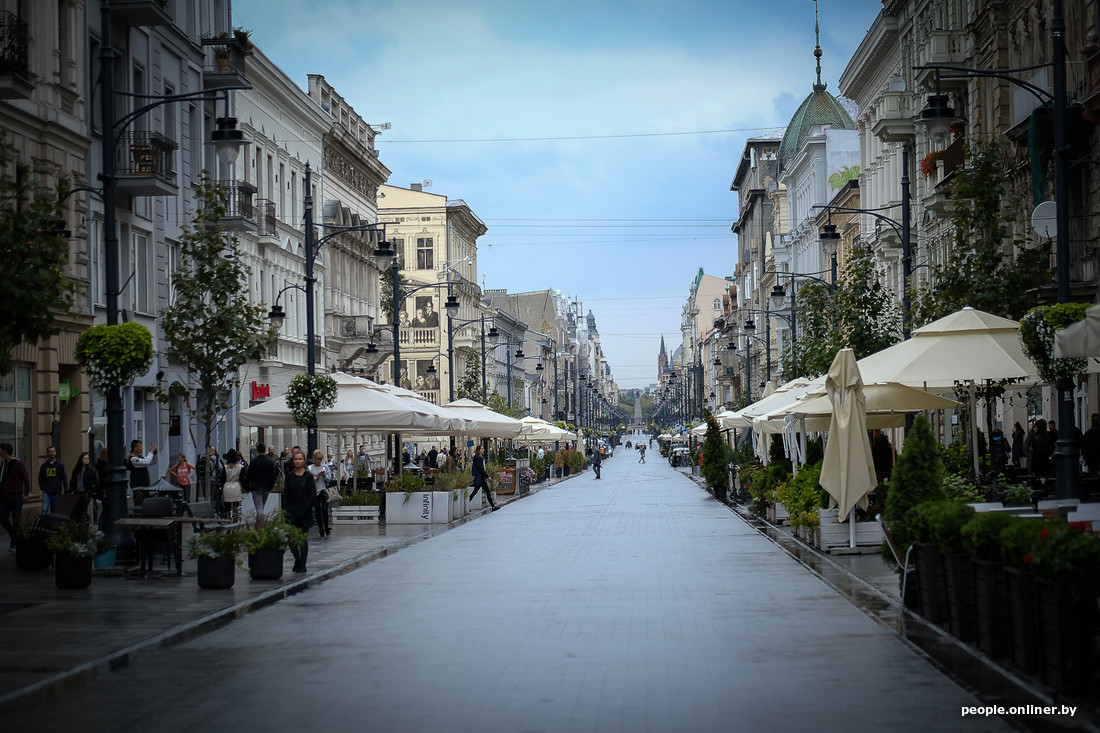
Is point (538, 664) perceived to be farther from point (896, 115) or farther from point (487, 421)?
point (896, 115)

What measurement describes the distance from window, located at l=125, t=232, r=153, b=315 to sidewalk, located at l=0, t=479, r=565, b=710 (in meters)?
14.3

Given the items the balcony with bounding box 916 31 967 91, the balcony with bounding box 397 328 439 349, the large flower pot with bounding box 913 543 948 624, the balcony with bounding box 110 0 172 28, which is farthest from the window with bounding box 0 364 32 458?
the balcony with bounding box 397 328 439 349

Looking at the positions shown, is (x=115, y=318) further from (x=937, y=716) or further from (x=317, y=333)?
(x=317, y=333)

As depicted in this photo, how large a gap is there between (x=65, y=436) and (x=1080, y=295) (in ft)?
73.1

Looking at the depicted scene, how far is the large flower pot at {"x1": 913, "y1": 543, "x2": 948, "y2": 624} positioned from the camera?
499 inches

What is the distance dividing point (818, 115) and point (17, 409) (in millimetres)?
66990

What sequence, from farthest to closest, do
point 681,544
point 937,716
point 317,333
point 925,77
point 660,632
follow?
point 317,333
point 925,77
point 681,544
point 660,632
point 937,716

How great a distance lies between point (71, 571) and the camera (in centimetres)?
1698

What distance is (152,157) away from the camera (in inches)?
1330

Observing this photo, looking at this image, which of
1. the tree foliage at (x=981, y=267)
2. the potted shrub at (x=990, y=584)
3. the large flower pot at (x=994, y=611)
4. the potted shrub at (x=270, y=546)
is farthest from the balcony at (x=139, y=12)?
the large flower pot at (x=994, y=611)

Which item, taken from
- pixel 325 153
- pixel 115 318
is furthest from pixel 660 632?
pixel 325 153

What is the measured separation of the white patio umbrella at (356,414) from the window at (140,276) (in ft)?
21.8

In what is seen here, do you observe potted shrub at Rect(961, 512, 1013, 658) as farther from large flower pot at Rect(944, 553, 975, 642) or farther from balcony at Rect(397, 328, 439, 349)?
balcony at Rect(397, 328, 439, 349)

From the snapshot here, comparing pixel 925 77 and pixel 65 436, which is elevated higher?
pixel 925 77
